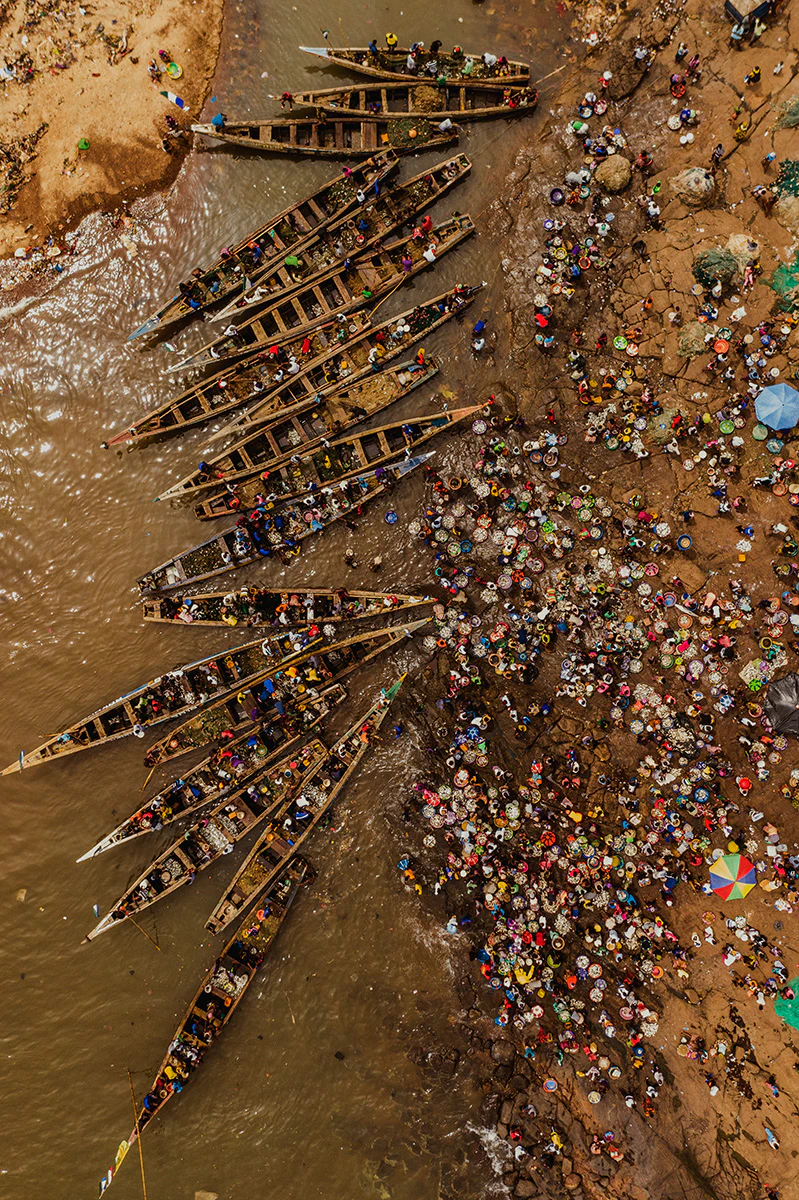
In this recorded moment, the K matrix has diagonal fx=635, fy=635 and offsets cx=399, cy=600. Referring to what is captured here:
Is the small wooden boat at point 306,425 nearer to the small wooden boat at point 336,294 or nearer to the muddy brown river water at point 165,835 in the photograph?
the muddy brown river water at point 165,835

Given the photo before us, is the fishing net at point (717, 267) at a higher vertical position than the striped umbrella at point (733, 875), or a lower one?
higher

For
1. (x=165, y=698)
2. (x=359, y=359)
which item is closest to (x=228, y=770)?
(x=165, y=698)

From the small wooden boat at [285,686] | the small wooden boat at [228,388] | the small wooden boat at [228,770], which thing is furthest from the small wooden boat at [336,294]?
the small wooden boat at [228,770]

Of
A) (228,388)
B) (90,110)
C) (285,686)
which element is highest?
(90,110)

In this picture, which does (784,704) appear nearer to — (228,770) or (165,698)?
(228,770)

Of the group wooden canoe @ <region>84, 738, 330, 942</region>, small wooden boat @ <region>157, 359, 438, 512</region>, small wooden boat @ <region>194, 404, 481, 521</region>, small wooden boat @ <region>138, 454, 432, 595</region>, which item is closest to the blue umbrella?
small wooden boat @ <region>194, 404, 481, 521</region>

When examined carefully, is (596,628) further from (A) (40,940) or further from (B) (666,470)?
(A) (40,940)

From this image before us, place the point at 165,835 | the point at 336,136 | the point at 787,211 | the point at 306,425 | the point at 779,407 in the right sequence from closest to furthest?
Result: the point at 779,407, the point at 787,211, the point at 336,136, the point at 306,425, the point at 165,835
